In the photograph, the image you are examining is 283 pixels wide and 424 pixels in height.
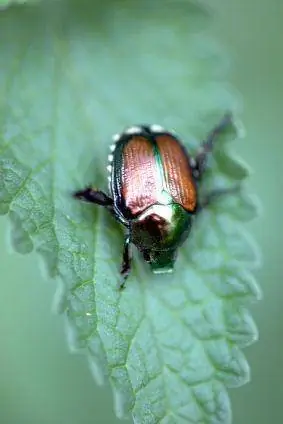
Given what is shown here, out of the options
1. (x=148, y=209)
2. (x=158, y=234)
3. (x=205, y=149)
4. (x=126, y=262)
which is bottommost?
(x=126, y=262)

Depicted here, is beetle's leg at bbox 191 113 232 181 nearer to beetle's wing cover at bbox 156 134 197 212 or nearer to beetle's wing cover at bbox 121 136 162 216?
beetle's wing cover at bbox 156 134 197 212

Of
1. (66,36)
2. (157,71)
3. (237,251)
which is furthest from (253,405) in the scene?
(66,36)

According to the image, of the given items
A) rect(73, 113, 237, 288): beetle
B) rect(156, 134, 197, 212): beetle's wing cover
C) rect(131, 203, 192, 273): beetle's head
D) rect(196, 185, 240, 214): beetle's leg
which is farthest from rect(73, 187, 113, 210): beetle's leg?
rect(196, 185, 240, 214): beetle's leg

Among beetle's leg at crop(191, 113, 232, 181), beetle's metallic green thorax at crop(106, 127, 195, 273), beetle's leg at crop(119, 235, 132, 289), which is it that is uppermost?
beetle's leg at crop(191, 113, 232, 181)

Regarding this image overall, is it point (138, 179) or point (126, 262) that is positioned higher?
point (138, 179)

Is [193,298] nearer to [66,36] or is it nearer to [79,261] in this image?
[79,261]

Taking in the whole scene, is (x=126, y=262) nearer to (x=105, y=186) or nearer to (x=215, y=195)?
(x=105, y=186)

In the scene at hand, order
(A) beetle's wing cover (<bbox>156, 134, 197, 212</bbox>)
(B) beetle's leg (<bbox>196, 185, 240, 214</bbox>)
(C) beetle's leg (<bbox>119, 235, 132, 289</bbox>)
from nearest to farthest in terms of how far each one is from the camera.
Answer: (C) beetle's leg (<bbox>119, 235, 132, 289</bbox>) < (A) beetle's wing cover (<bbox>156, 134, 197, 212</bbox>) < (B) beetle's leg (<bbox>196, 185, 240, 214</bbox>)

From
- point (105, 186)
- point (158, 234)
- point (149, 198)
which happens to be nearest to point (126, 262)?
point (158, 234)
